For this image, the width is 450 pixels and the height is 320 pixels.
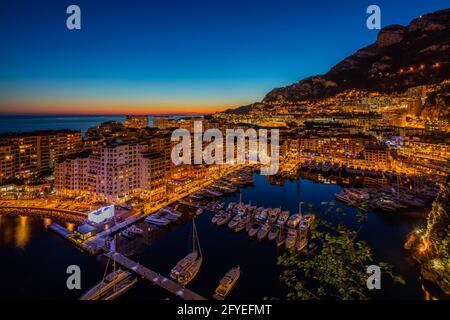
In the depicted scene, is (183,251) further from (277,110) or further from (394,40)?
(394,40)

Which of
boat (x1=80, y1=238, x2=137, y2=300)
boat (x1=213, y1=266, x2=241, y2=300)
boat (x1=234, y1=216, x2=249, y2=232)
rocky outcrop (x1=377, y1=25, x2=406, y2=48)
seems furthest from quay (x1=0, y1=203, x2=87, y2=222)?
rocky outcrop (x1=377, y1=25, x2=406, y2=48)

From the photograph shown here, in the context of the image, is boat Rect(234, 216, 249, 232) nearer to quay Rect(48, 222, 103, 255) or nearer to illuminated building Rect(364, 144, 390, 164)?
quay Rect(48, 222, 103, 255)

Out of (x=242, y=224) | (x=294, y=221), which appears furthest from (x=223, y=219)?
(x=294, y=221)

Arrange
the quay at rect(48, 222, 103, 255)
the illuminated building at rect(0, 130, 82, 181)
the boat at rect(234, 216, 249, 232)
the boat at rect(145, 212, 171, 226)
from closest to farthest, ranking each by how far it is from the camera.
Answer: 1. the quay at rect(48, 222, 103, 255)
2. the boat at rect(234, 216, 249, 232)
3. the boat at rect(145, 212, 171, 226)
4. the illuminated building at rect(0, 130, 82, 181)

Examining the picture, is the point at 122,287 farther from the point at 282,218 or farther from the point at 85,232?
the point at 282,218

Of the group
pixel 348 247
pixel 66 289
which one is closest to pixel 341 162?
pixel 66 289
